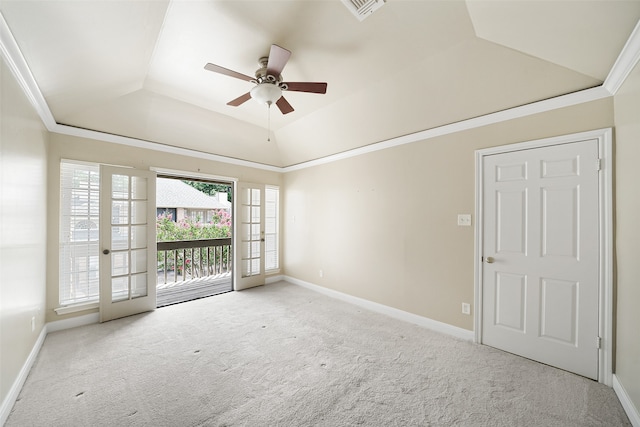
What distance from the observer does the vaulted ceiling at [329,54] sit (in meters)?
1.74

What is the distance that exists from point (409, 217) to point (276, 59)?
8.06 feet

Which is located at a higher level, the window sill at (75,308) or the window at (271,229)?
the window at (271,229)

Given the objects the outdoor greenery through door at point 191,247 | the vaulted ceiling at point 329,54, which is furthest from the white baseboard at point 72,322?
the vaulted ceiling at point 329,54

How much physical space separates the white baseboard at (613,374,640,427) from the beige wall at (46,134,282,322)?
17.5 ft

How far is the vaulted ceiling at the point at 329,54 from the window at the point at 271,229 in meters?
2.11

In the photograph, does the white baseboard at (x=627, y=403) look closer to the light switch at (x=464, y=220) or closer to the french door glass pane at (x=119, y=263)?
the light switch at (x=464, y=220)

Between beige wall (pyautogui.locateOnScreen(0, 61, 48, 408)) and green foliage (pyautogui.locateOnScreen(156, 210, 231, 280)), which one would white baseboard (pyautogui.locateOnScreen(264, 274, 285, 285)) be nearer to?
green foliage (pyautogui.locateOnScreen(156, 210, 231, 280))

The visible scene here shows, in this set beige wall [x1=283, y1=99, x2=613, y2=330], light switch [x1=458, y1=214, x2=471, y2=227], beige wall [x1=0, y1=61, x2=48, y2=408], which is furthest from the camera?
light switch [x1=458, y1=214, x2=471, y2=227]

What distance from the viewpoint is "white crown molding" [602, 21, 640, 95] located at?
1642 millimetres

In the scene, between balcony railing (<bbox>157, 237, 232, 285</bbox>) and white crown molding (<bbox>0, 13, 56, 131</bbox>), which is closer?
white crown molding (<bbox>0, 13, 56, 131</bbox>)

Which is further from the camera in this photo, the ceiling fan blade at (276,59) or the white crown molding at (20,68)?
the ceiling fan blade at (276,59)

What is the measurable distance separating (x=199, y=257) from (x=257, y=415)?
4.46 m

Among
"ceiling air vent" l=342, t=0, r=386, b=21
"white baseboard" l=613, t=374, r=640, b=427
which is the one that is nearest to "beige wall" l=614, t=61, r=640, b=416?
"white baseboard" l=613, t=374, r=640, b=427

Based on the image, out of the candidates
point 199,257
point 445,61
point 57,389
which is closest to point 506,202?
point 445,61
